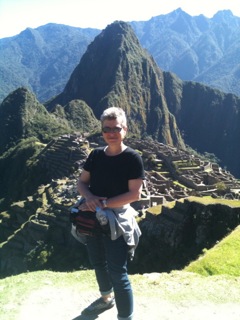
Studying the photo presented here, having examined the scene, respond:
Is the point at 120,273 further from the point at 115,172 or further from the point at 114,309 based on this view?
the point at 115,172

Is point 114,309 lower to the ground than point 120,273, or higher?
lower

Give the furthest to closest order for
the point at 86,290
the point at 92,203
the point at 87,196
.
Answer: the point at 86,290 → the point at 87,196 → the point at 92,203

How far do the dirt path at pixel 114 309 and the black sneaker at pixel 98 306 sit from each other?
0.20 feet

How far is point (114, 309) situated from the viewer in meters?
4.96

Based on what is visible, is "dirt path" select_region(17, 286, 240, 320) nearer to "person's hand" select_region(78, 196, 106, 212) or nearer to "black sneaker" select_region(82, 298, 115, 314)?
"black sneaker" select_region(82, 298, 115, 314)

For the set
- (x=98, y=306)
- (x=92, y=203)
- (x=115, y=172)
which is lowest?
(x=98, y=306)

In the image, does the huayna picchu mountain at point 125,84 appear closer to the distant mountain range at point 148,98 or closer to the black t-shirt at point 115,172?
the distant mountain range at point 148,98

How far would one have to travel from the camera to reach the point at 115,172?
14.3ft

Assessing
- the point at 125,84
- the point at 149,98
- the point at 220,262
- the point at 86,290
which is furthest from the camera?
the point at 149,98

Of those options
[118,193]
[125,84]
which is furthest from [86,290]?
[125,84]

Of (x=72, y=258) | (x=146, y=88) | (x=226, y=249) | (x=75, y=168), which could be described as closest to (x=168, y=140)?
(x=146, y=88)

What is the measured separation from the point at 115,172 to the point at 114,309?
187 centimetres

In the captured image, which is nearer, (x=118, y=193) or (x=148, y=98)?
(x=118, y=193)

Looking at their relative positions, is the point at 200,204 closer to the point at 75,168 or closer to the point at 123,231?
the point at 123,231
